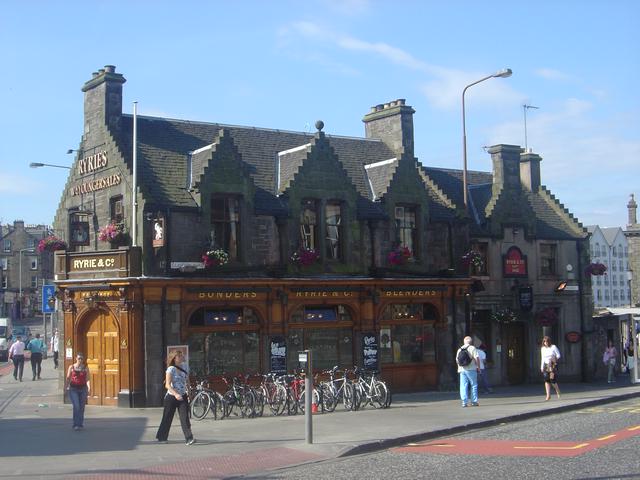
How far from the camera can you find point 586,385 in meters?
32.1

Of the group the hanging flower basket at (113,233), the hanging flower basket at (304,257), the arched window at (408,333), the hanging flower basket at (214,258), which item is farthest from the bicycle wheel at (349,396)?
the hanging flower basket at (113,233)

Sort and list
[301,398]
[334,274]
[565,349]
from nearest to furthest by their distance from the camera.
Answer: [301,398] < [334,274] < [565,349]

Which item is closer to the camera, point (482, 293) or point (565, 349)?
point (482, 293)

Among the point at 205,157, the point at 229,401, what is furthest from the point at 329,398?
the point at 205,157

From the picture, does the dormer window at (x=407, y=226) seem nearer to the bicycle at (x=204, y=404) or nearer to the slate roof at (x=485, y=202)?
the slate roof at (x=485, y=202)

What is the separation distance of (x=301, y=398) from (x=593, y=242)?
342ft

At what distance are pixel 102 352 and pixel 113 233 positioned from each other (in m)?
3.47

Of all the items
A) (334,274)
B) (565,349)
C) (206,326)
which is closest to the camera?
(206,326)

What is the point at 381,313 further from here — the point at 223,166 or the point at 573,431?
the point at 573,431

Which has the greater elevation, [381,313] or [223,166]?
[223,166]

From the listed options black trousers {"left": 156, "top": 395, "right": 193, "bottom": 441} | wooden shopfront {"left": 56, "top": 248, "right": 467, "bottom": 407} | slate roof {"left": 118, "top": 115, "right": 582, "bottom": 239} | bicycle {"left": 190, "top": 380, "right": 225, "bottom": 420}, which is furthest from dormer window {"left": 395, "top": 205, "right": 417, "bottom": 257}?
black trousers {"left": 156, "top": 395, "right": 193, "bottom": 441}

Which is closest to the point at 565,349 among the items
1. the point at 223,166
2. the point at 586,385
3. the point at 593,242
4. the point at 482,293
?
the point at 586,385

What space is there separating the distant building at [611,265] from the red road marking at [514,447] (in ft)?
354

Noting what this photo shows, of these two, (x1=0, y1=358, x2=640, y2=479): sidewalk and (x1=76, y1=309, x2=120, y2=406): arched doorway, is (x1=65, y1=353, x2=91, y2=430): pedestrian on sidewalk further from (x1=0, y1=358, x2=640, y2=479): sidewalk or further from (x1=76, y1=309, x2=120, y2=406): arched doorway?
(x1=76, y1=309, x2=120, y2=406): arched doorway
